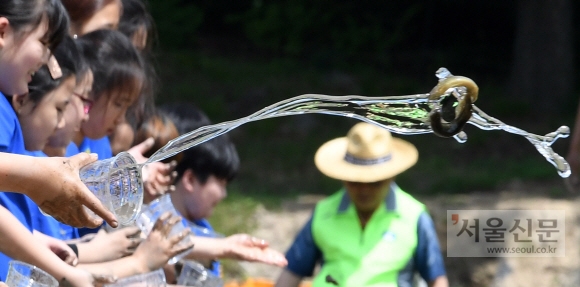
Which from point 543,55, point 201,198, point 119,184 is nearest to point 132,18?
point 201,198

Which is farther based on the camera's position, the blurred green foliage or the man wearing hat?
the blurred green foliage

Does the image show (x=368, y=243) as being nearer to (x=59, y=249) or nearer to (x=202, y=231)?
(x=202, y=231)

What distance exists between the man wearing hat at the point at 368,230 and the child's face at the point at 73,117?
1498 millimetres

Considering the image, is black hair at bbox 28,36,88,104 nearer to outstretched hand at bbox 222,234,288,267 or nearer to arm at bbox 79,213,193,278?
arm at bbox 79,213,193,278

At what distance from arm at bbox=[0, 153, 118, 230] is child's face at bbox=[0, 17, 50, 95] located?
0.36 meters

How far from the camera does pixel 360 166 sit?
13.2 feet

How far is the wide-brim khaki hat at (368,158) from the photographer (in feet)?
13.0

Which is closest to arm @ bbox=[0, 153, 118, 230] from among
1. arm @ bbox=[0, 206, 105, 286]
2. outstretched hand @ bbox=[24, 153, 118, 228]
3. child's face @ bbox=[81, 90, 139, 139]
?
outstretched hand @ bbox=[24, 153, 118, 228]

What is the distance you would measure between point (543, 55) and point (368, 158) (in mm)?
5509

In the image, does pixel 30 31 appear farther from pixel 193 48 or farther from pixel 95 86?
pixel 193 48

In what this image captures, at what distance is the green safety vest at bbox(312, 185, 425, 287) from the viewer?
386 cm

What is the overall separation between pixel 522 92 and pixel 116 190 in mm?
7506

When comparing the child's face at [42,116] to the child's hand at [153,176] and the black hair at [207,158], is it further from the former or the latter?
the black hair at [207,158]

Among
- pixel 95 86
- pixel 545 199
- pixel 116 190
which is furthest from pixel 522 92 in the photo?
pixel 116 190
